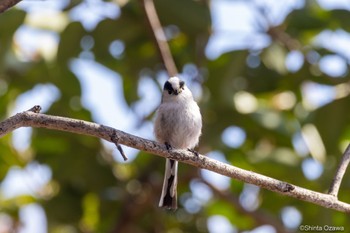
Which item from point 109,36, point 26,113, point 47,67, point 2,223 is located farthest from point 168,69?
point 26,113

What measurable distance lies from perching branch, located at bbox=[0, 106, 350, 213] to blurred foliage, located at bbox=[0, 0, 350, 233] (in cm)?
195

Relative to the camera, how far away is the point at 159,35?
595 cm

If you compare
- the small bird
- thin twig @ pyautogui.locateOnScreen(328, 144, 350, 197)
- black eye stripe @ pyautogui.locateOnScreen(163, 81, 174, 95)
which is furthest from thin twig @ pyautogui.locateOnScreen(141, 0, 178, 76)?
thin twig @ pyautogui.locateOnScreen(328, 144, 350, 197)

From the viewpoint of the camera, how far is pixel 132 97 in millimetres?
6453

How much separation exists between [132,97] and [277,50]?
136 cm

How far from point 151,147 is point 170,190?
1639 mm

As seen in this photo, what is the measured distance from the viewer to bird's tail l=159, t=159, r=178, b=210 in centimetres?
482

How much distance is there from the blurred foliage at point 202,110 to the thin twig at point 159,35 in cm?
7

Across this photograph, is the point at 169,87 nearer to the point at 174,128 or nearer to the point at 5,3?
the point at 174,128
